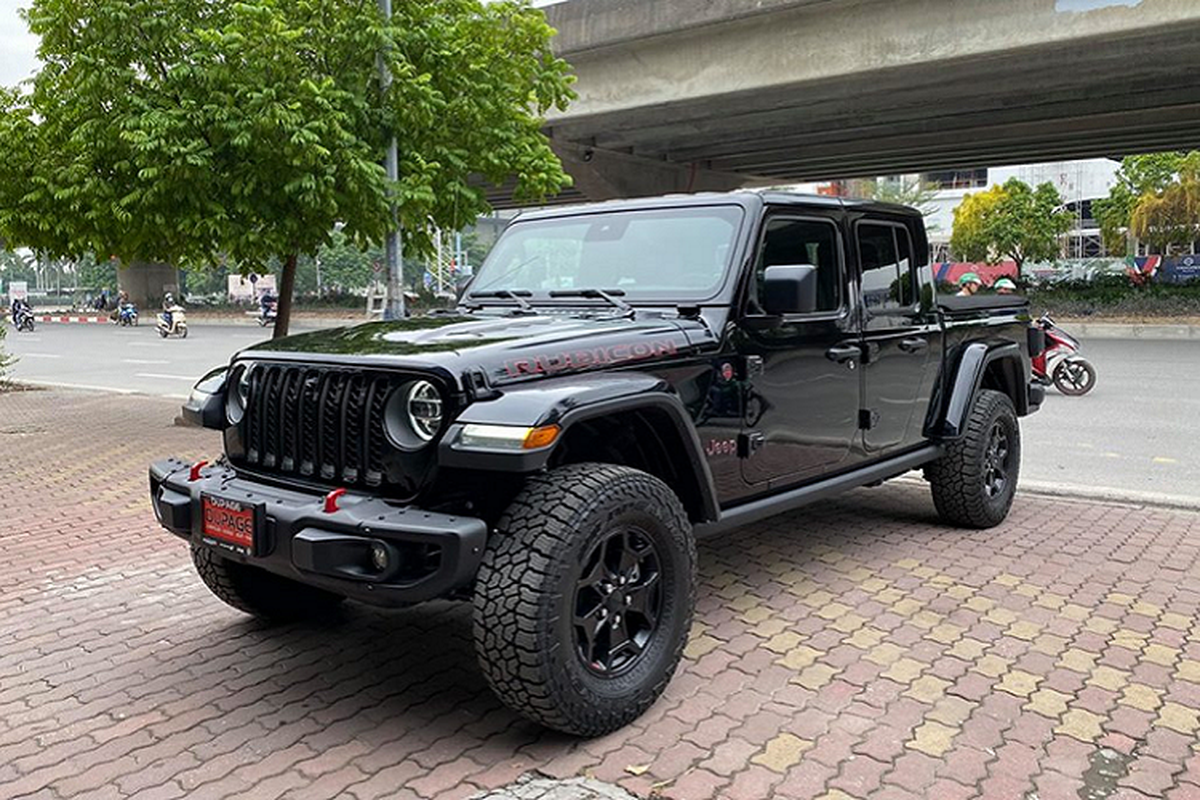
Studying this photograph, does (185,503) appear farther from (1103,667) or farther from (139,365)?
(139,365)

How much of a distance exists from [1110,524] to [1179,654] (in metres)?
2.32

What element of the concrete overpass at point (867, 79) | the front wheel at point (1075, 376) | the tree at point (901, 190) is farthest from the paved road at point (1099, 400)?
the tree at point (901, 190)

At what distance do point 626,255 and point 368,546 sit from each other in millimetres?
2036

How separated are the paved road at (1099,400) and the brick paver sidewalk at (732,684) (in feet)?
7.43

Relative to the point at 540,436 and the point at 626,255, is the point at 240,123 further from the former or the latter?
the point at 540,436

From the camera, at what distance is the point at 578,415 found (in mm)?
3320

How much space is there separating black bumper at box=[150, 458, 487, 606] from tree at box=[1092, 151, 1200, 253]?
1422 inches

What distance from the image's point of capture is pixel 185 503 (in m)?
3.72

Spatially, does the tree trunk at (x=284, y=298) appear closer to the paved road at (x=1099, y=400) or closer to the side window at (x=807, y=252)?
the paved road at (x=1099, y=400)

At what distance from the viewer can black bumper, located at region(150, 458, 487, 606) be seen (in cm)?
312

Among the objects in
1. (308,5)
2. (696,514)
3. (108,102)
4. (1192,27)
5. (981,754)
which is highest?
(1192,27)

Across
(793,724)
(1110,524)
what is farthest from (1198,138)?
(793,724)

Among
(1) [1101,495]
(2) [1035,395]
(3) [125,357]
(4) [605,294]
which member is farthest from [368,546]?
(3) [125,357]

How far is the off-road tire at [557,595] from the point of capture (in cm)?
312
